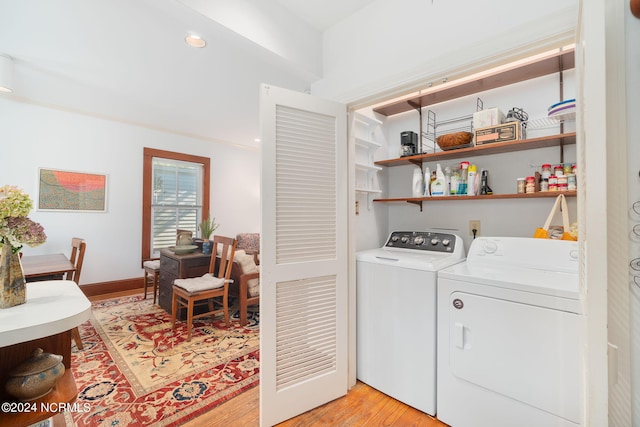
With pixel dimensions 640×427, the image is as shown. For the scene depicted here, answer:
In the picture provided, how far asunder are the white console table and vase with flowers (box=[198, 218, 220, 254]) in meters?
2.06

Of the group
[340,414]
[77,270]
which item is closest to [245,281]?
[77,270]

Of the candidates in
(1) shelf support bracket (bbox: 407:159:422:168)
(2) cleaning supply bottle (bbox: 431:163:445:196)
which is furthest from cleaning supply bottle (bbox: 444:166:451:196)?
(1) shelf support bracket (bbox: 407:159:422:168)

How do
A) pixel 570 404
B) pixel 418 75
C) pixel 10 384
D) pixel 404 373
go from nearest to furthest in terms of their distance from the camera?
pixel 10 384, pixel 570 404, pixel 418 75, pixel 404 373

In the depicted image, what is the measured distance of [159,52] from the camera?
229 cm

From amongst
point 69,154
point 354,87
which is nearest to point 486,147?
point 354,87

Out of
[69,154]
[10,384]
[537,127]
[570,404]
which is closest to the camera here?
[10,384]

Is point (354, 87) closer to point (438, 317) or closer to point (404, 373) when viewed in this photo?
point (438, 317)

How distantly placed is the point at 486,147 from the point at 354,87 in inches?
38.6

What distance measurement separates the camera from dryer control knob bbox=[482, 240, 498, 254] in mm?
1771

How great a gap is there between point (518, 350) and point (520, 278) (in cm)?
35

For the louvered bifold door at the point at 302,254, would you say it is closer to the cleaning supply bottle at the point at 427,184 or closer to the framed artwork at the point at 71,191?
the cleaning supply bottle at the point at 427,184

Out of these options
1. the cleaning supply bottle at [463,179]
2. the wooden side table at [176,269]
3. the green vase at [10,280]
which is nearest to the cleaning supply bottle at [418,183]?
the cleaning supply bottle at [463,179]

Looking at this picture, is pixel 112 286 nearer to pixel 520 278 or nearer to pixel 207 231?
pixel 207 231

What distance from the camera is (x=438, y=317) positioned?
5.30 ft
